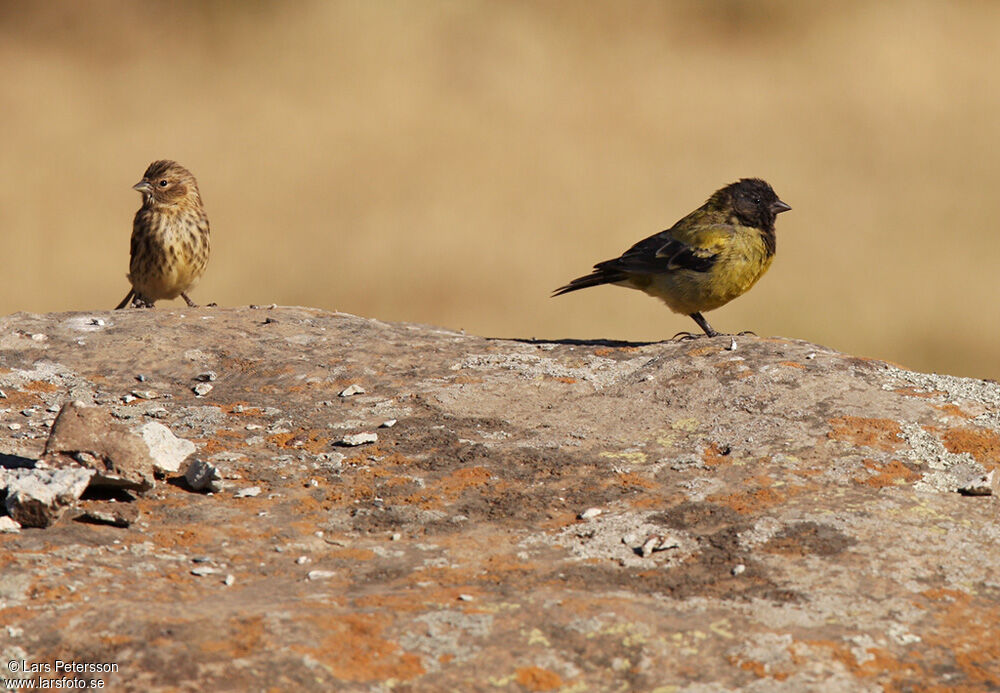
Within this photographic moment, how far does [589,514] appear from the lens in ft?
10.1

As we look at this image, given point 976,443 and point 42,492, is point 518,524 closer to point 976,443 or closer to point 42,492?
point 42,492

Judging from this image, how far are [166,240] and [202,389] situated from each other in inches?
171

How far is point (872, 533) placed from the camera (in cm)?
287

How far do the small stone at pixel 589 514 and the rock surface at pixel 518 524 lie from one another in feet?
0.05

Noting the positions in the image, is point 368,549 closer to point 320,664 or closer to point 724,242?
point 320,664

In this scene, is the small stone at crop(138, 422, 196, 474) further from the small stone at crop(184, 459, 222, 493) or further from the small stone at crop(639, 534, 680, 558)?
the small stone at crop(639, 534, 680, 558)

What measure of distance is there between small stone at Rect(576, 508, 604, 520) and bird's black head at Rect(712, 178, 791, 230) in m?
4.07

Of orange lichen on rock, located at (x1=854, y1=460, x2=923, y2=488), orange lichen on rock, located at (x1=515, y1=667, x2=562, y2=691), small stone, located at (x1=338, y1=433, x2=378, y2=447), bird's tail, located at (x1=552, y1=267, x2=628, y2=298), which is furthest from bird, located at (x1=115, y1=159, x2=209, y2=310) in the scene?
orange lichen on rock, located at (x1=515, y1=667, x2=562, y2=691)

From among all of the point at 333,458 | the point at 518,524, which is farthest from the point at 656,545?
the point at 333,458

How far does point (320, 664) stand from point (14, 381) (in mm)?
2551

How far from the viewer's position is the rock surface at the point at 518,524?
89.3 inches

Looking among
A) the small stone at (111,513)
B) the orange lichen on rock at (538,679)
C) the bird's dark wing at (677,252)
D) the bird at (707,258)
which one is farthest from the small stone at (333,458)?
the bird's dark wing at (677,252)

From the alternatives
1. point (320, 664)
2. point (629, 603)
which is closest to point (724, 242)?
point (629, 603)

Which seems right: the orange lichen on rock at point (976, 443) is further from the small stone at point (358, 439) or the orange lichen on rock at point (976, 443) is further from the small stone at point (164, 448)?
the small stone at point (164, 448)
